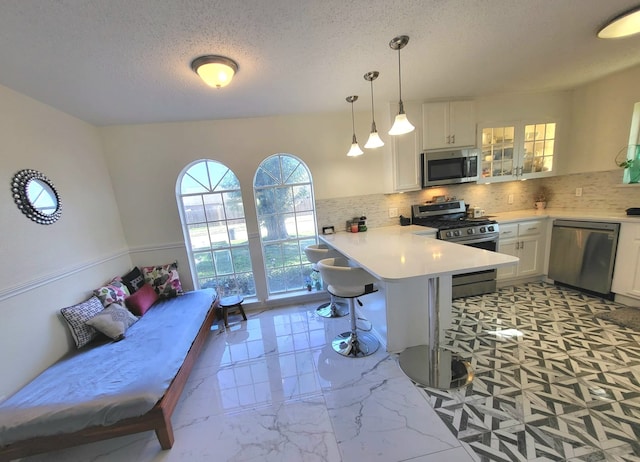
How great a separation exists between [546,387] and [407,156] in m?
2.55

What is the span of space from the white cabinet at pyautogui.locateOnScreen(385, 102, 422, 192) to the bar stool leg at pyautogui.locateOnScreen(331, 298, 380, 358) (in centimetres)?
180

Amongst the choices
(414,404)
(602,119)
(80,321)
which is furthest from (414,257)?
(602,119)

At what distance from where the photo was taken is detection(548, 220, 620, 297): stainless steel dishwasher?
2.65m

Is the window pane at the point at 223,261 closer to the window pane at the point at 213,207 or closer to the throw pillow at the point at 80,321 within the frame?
the window pane at the point at 213,207

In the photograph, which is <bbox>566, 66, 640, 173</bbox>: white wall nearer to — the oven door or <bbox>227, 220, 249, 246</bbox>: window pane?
the oven door

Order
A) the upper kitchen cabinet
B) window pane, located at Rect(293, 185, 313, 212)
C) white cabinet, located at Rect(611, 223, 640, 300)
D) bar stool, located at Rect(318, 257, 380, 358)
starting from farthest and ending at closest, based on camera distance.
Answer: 1. window pane, located at Rect(293, 185, 313, 212)
2. the upper kitchen cabinet
3. white cabinet, located at Rect(611, 223, 640, 300)
4. bar stool, located at Rect(318, 257, 380, 358)

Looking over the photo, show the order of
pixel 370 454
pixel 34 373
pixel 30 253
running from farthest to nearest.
Answer: pixel 30 253 < pixel 34 373 < pixel 370 454

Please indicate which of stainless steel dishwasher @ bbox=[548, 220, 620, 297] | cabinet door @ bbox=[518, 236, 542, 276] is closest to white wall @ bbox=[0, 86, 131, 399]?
cabinet door @ bbox=[518, 236, 542, 276]

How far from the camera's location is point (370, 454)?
1.34 meters

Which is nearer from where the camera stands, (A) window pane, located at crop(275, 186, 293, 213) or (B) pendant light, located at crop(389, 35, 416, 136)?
(B) pendant light, located at crop(389, 35, 416, 136)

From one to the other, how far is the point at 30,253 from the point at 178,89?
70.2 inches

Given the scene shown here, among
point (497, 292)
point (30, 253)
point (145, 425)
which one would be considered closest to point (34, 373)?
point (30, 253)

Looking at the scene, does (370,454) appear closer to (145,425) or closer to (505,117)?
(145,425)

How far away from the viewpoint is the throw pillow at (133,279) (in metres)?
2.78
